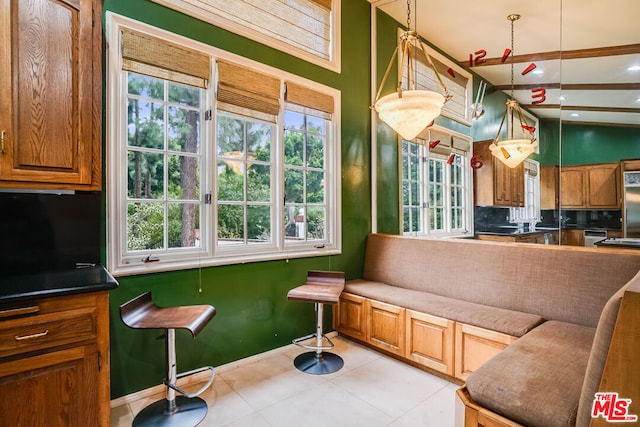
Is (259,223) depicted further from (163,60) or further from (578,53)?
(578,53)

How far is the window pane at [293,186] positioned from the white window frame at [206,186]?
106mm

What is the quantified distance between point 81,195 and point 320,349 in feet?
6.79

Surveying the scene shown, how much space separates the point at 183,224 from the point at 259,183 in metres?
0.74

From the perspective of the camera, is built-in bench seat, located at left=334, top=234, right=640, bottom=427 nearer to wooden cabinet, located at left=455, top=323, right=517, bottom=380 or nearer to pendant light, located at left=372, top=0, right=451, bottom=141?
wooden cabinet, located at left=455, top=323, right=517, bottom=380

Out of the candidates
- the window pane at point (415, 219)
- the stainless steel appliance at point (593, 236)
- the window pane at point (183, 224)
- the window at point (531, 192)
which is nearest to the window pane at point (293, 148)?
the window pane at point (183, 224)

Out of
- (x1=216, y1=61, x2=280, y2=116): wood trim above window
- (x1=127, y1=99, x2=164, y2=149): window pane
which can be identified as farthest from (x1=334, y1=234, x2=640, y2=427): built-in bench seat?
(x1=127, y1=99, x2=164, y2=149): window pane

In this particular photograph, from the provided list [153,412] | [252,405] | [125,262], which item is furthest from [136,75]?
[252,405]

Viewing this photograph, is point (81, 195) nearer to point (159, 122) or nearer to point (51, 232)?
point (51, 232)

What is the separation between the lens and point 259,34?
274cm

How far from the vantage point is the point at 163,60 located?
2236 millimetres

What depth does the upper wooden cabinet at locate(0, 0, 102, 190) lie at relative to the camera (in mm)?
1505

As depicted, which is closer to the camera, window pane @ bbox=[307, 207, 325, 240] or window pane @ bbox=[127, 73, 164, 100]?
window pane @ bbox=[127, 73, 164, 100]

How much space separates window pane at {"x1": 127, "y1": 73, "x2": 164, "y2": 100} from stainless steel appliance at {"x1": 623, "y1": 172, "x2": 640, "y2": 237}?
4.03 metres

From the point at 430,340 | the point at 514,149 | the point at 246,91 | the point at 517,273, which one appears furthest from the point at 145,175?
the point at 514,149
